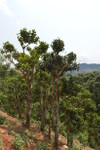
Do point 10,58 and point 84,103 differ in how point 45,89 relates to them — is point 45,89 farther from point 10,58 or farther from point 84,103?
point 84,103

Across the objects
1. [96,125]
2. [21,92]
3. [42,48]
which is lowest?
[96,125]

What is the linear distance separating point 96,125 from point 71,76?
1682 cm

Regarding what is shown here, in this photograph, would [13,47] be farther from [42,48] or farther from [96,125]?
[96,125]

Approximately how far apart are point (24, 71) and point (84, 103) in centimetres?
1407

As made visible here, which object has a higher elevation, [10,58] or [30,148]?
[10,58]

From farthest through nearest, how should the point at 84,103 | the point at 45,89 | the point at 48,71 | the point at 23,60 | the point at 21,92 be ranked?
the point at 84,103 < the point at 21,92 < the point at 45,89 < the point at 48,71 < the point at 23,60

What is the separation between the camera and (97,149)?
3169 centimetres

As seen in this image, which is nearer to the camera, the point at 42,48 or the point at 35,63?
the point at 35,63

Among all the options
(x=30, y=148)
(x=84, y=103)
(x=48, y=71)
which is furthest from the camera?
(x=84, y=103)

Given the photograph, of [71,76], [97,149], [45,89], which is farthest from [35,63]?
[97,149]

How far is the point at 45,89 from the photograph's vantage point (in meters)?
17.8

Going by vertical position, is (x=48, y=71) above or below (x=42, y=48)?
below

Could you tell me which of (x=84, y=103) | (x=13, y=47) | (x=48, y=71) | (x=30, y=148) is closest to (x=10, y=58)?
(x=13, y=47)

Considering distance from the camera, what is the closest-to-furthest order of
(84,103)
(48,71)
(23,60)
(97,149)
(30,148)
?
(30,148)
(23,60)
(48,71)
(84,103)
(97,149)
